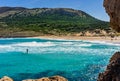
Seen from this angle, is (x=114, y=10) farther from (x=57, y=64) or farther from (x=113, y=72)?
(x=57, y=64)

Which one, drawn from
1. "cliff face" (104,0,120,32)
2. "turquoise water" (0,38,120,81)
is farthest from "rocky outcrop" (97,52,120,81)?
"turquoise water" (0,38,120,81)

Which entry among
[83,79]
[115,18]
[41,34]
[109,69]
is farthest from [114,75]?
[41,34]

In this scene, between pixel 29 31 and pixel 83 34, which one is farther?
pixel 29 31

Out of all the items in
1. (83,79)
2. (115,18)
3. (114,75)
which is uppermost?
(115,18)

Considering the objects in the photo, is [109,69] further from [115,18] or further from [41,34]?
[41,34]

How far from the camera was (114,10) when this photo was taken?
410 inches

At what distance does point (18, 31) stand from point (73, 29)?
20.6 m

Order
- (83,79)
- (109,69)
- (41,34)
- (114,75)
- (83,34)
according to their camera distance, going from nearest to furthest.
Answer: (114,75) < (109,69) < (83,79) < (83,34) < (41,34)

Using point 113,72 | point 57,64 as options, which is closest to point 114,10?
point 113,72

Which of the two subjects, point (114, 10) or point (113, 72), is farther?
point (114, 10)

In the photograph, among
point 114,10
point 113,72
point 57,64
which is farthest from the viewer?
point 57,64

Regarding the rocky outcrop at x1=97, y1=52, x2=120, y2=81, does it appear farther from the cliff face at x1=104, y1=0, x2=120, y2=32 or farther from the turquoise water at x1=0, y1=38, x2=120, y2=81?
the turquoise water at x1=0, y1=38, x2=120, y2=81

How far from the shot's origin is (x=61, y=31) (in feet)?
397

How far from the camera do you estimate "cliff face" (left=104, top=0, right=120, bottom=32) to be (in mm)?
10273
